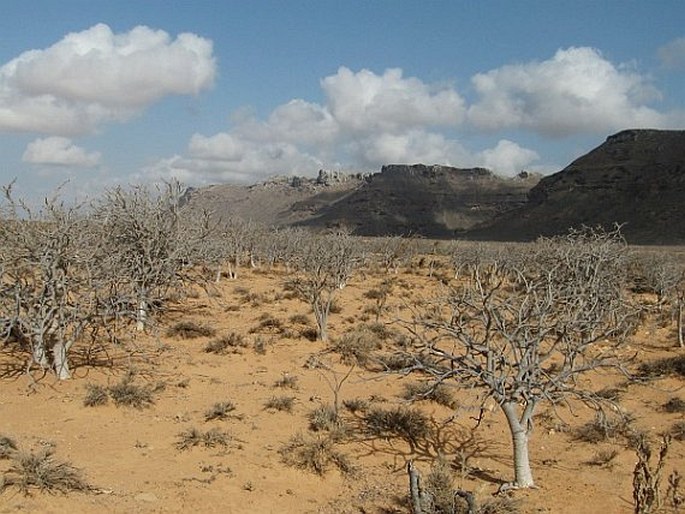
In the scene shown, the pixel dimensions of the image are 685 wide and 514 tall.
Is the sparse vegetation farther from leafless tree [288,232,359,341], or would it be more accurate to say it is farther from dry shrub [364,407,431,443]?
leafless tree [288,232,359,341]

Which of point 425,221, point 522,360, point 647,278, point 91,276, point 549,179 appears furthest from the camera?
point 425,221

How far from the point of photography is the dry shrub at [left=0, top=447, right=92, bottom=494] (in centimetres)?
653

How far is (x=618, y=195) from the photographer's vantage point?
88.0 m

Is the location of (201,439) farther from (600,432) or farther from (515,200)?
(515,200)

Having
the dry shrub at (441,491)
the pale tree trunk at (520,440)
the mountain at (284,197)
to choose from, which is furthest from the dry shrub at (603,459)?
the mountain at (284,197)

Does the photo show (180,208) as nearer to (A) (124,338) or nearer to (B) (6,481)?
(A) (124,338)

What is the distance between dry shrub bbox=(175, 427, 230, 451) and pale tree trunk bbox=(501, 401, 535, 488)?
4.15m

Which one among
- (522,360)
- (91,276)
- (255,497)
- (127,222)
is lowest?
(255,497)

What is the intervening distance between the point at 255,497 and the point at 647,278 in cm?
2654

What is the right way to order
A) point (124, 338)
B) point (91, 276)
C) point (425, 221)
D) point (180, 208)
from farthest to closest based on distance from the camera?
1. point (425, 221)
2. point (180, 208)
3. point (124, 338)
4. point (91, 276)

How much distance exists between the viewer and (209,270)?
99.1 feet

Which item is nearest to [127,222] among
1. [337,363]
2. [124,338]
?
[124,338]

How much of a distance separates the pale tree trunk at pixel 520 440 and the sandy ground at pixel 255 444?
0.17 metres

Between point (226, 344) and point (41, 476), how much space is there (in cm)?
773
